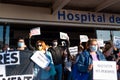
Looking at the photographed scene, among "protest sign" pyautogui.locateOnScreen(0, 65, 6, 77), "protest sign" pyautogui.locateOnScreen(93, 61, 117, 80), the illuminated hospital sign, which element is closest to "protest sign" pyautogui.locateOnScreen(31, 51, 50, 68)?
"protest sign" pyautogui.locateOnScreen(0, 65, 6, 77)

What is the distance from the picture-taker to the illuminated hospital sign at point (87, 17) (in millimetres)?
11129

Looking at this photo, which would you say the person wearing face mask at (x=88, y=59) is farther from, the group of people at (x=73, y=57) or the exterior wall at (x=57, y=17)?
the exterior wall at (x=57, y=17)

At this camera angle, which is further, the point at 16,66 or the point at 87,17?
the point at 87,17

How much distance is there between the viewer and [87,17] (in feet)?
37.9

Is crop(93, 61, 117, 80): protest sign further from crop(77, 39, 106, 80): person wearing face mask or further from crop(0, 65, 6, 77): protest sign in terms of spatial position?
crop(0, 65, 6, 77): protest sign

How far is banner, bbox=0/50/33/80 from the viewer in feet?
21.6

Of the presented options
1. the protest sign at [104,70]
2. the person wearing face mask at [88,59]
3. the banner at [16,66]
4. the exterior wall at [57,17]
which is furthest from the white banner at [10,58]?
the exterior wall at [57,17]

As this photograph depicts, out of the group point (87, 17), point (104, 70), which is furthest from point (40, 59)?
point (87, 17)

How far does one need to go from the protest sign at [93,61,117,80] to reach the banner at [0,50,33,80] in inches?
60.1

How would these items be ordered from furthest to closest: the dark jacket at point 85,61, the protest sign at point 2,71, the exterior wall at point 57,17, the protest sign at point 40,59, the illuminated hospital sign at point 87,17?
the illuminated hospital sign at point 87,17
the exterior wall at point 57,17
the protest sign at point 40,59
the protest sign at point 2,71
the dark jacket at point 85,61

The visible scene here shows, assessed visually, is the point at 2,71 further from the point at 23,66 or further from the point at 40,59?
the point at 40,59

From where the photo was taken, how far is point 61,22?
36.2 feet

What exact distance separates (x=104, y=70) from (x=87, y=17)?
5.48m

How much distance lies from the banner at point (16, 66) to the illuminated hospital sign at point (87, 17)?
444 centimetres
